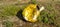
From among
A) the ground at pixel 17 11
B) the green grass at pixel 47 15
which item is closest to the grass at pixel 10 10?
the ground at pixel 17 11

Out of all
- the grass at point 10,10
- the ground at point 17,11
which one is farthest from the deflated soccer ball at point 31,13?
the grass at point 10,10

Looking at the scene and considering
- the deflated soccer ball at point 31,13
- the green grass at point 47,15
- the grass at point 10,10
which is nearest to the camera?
the deflated soccer ball at point 31,13

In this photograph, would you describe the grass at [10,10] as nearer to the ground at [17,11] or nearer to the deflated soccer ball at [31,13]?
the ground at [17,11]

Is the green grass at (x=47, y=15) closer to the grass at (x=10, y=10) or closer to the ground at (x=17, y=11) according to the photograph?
the ground at (x=17, y=11)

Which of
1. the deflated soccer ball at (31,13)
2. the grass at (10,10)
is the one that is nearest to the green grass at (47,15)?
the deflated soccer ball at (31,13)

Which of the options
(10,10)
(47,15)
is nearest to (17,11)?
(10,10)

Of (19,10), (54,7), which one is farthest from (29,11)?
(54,7)

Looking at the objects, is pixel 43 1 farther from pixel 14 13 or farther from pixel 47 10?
pixel 14 13

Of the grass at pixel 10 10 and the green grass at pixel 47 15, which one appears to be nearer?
the green grass at pixel 47 15

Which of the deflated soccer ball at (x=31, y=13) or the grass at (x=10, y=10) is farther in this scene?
the grass at (x=10, y=10)

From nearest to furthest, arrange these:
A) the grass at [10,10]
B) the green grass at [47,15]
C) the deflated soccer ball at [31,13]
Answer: the deflated soccer ball at [31,13] → the green grass at [47,15] → the grass at [10,10]
